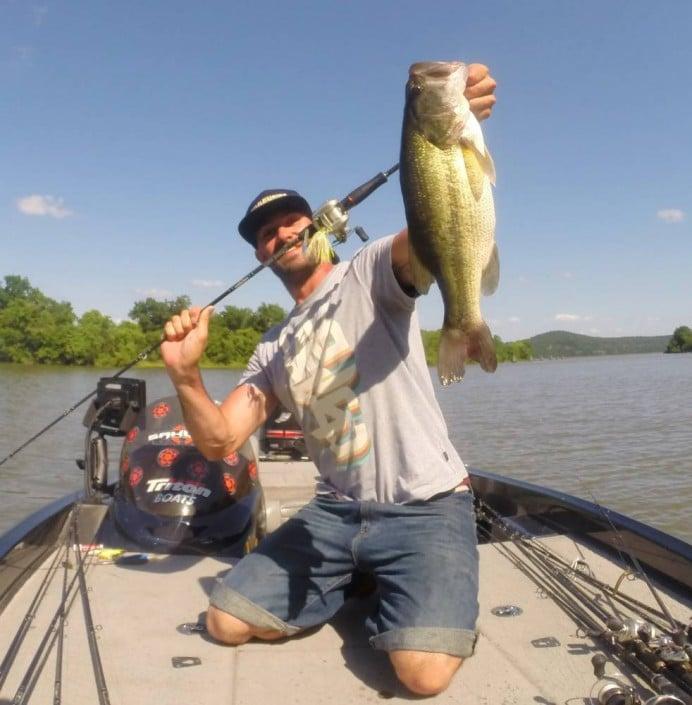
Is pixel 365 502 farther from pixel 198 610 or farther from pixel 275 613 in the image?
pixel 198 610

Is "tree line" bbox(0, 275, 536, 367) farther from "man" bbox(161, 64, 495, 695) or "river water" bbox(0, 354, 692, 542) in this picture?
"man" bbox(161, 64, 495, 695)

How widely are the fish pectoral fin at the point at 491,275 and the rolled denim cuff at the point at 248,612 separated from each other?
1.75 m

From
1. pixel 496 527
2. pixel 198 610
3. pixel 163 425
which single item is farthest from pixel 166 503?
pixel 496 527

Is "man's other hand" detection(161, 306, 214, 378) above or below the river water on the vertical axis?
above

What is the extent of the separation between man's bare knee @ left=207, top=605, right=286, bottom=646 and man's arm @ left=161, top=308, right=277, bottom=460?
747mm

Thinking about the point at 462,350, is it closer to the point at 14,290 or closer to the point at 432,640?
the point at 432,640

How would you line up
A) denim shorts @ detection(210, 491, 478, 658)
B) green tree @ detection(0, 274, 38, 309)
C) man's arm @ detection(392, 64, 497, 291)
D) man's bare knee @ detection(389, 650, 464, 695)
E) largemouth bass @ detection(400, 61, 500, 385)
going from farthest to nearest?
green tree @ detection(0, 274, 38, 309)
denim shorts @ detection(210, 491, 478, 658)
man's bare knee @ detection(389, 650, 464, 695)
man's arm @ detection(392, 64, 497, 291)
largemouth bass @ detection(400, 61, 500, 385)

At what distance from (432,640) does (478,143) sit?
74.9 inches

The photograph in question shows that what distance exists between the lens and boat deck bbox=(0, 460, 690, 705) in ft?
8.37

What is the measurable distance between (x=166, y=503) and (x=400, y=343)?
2.01m

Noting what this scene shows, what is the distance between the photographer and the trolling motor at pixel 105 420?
190 inches

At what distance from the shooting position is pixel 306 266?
11.1 feet

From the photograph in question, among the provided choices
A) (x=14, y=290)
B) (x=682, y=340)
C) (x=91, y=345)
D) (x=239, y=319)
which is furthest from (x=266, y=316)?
(x=682, y=340)

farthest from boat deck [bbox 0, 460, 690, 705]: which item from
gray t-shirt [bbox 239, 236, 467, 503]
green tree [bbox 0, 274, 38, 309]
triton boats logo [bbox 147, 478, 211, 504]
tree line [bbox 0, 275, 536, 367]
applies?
green tree [bbox 0, 274, 38, 309]
